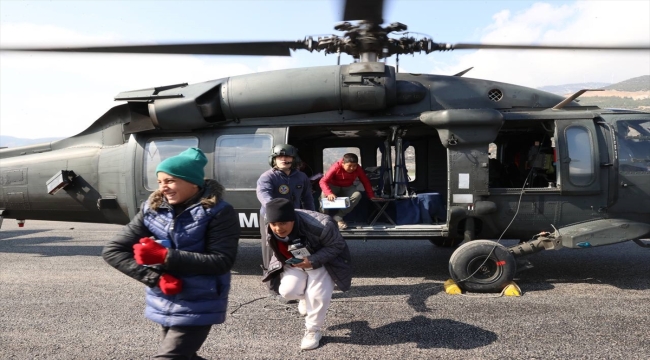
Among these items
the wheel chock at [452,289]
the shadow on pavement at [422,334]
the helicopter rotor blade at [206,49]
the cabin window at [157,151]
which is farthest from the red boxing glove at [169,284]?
the cabin window at [157,151]

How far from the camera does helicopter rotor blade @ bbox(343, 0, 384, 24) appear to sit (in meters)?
4.51

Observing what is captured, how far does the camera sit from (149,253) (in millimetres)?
2359

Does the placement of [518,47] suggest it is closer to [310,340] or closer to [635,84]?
[310,340]

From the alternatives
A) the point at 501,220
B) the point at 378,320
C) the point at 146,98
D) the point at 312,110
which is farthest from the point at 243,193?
the point at 501,220

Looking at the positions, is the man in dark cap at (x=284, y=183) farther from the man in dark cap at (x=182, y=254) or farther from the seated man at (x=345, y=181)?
the man in dark cap at (x=182, y=254)

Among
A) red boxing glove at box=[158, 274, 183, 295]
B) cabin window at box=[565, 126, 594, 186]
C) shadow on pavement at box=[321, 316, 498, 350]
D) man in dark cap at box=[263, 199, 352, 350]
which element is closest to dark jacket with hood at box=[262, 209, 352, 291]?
man in dark cap at box=[263, 199, 352, 350]

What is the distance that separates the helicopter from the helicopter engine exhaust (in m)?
0.02

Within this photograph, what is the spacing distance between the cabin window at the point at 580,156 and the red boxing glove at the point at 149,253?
218 inches

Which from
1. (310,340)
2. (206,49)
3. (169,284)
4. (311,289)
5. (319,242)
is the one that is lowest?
(310,340)

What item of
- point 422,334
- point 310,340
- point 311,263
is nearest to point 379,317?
point 422,334

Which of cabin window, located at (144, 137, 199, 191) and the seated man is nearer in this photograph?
the seated man

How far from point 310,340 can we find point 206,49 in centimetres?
334

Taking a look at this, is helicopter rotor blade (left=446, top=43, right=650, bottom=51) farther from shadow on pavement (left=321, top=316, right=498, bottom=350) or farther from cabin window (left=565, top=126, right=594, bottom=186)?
shadow on pavement (left=321, top=316, right=498, bottom=350)

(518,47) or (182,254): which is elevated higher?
(518,47)
